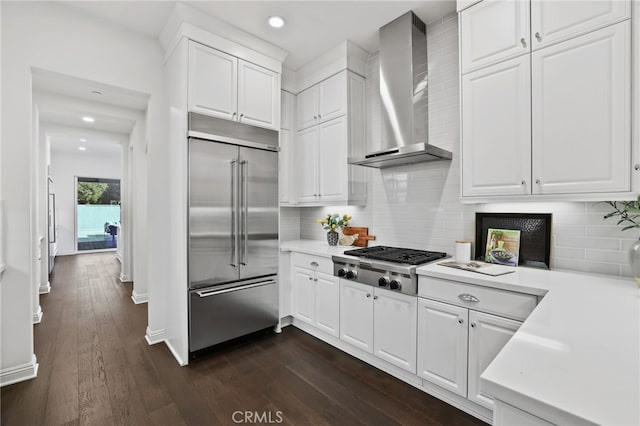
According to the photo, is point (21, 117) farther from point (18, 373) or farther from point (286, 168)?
point (286, 168)

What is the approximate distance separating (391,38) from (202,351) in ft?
11.2

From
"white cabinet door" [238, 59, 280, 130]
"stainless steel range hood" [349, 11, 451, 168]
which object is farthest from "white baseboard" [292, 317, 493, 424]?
"white cabinet door" [238, 59, 280, 130]

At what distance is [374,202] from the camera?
3.20 meters

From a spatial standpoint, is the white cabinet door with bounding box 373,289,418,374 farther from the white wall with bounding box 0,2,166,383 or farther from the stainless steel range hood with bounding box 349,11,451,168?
the white wall with bounding box 0,2,166,383

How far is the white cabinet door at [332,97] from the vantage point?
3086mm

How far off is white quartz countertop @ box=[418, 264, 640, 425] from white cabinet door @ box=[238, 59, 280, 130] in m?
2.74

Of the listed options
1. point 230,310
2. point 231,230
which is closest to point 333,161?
point 231,230

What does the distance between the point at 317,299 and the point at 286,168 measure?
1.60 metres

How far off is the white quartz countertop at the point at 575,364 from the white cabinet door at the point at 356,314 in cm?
135

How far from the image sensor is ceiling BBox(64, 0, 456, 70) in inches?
97.0

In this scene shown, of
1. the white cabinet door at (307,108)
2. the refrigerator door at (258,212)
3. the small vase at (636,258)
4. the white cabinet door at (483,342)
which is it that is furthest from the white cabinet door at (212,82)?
the small vase at (636,258)

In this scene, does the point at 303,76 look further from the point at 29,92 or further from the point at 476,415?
the point at 476,415

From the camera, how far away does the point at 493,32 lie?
201 cm

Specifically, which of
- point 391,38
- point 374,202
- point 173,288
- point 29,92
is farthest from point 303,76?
point 173,288
